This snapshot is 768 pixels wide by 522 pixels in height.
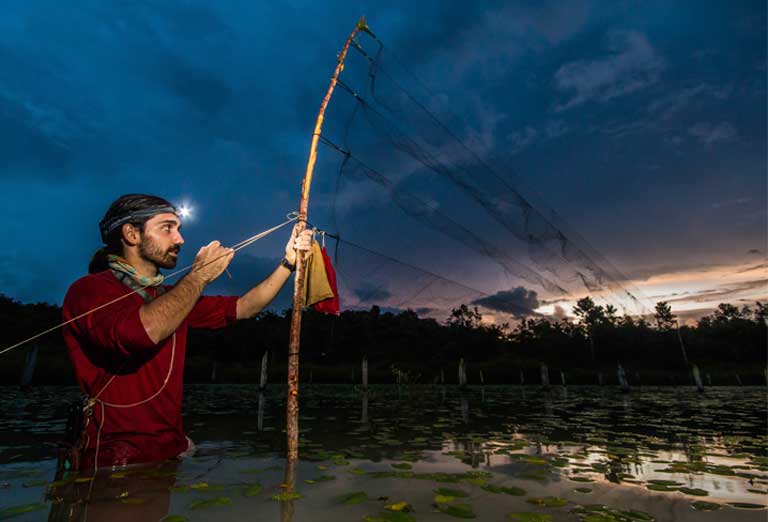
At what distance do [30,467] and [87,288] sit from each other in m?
3.45

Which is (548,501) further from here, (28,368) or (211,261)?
(28,368)

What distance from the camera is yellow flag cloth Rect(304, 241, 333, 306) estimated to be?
4401 millimetres

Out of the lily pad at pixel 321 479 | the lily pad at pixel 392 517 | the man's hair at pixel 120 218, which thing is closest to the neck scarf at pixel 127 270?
the man's hair at pixel 120 218

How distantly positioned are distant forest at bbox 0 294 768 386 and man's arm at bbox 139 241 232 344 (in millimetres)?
48077

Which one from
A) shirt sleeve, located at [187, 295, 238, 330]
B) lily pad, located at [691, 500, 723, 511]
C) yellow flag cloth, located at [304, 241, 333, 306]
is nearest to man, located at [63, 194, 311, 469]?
shirt sleeve, located at [187, 295, 238, 330]

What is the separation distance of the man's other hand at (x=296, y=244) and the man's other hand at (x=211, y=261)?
0.86m

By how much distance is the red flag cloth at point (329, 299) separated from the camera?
452cm

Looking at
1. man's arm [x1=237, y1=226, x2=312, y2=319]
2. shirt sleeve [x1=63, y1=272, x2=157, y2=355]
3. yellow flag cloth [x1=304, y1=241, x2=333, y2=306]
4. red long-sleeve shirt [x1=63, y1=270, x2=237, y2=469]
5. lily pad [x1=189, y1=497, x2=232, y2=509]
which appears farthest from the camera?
yellow flag cloth [x1=304, y1=241, x2=333, y2=306]

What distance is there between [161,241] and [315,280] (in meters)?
1.75

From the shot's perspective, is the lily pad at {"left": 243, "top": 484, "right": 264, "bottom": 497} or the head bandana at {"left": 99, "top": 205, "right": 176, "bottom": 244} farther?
the head bandana at {"left": 99, "top": 205, "right": 176, "bottom": 244}

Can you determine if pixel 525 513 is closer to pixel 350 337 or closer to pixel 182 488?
pixel 182 488

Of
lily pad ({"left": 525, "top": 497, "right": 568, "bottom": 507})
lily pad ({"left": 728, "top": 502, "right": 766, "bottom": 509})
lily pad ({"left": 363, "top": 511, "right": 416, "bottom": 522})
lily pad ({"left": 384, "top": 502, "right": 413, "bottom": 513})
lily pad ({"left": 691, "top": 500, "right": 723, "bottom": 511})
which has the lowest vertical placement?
lily pad ({"left": 728, "top": 502, "right": 766, "bottom": 509})

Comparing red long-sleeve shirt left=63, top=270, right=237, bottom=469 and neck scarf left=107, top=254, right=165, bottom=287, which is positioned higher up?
neck scarf left=107, top=254, right=165, bottom=287

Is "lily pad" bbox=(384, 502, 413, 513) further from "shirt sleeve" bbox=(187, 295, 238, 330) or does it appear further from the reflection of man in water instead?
"shirt sleeve" bbox=(187, 295, 238, 330)
